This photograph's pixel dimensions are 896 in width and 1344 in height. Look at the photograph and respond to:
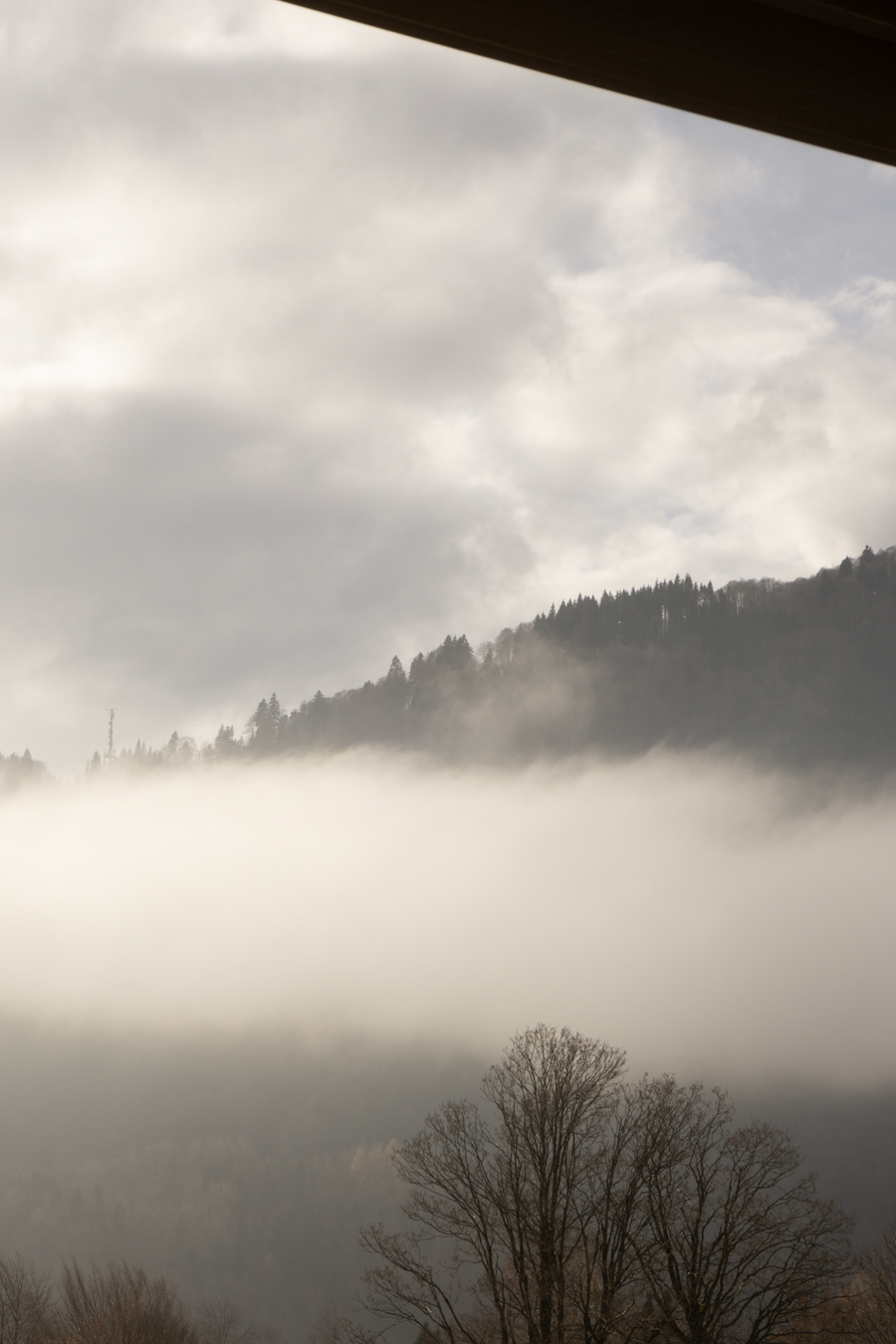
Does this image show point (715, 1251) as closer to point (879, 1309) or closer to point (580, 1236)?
point (580, 1236)

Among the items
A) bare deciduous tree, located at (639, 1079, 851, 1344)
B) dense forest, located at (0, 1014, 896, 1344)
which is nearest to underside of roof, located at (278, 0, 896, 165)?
bare deciduous tree, located at (639, 1079, 851, 1344)

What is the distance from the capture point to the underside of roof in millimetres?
1438

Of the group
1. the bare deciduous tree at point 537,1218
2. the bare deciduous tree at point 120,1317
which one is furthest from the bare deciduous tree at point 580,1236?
the bare deciduous tree at point 120,1317

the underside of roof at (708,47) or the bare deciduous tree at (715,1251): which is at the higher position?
the underside of roof at (708,47)

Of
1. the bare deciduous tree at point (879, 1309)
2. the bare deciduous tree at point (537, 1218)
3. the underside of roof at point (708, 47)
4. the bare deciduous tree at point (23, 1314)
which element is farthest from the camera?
the bare deciduous tree at point (23, 1314)

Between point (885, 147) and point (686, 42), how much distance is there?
39 centimetres

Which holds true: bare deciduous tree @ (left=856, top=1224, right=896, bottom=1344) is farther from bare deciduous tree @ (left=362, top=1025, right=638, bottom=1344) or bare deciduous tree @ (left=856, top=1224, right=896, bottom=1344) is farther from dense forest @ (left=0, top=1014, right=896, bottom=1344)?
dense forest @ (left=0, top=1014, right=896, bottom=1344)

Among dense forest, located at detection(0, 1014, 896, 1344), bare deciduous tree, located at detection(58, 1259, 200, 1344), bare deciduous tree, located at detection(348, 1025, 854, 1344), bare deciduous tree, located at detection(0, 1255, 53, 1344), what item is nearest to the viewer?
bare deciduous tree, located at detection(348, 1025, 854, 1344)

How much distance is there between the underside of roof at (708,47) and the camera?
1438 millimetres

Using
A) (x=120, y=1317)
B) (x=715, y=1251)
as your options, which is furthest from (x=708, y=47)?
(x=120, y=1317)

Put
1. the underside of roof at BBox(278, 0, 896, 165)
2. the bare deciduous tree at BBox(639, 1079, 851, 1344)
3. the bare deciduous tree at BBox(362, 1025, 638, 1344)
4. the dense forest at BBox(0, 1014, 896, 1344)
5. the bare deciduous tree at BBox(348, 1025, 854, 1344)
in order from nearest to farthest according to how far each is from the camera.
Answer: the underside of roof at BBox(278, 0, 896, 165) < the bare deciduous tree at BBox(362, 1025, 638, 1344) < the bare deciduous tree at BBox(348, 1025, 854, 1344) < the bare deciduous tree at BBox(639, 1079, 851, 1344) < the dense forest at BBox(0, 1014, 896, 1344)

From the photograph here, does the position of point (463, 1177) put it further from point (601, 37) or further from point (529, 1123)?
point (601, 37)

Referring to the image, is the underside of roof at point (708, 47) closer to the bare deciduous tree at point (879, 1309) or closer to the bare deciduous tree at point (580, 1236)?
the bare deciduous tree at point (580, 1236)

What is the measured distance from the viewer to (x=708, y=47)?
4.85 ft
